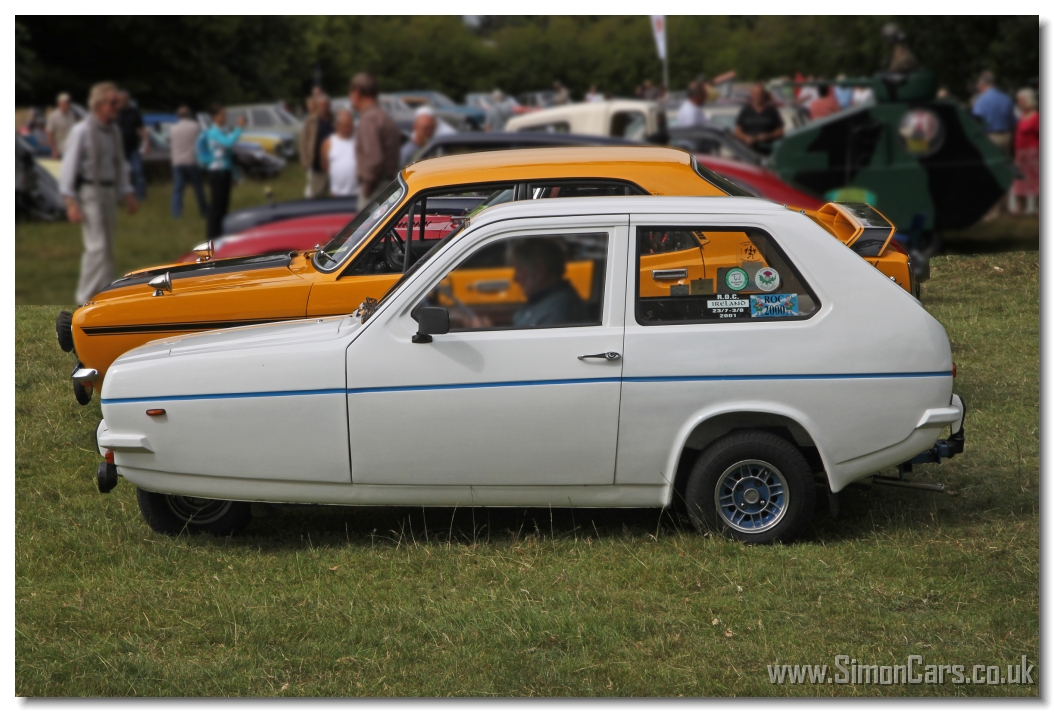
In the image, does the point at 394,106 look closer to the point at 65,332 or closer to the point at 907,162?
the point at 907,162

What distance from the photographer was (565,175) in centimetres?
655

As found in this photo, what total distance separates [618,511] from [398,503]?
3.75ft

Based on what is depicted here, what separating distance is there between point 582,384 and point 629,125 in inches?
427

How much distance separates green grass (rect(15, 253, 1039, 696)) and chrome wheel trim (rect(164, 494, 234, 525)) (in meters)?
0.10

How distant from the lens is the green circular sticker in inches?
200

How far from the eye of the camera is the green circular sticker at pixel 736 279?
508 cm

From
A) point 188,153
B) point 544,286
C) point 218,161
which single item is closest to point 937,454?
point 544,286

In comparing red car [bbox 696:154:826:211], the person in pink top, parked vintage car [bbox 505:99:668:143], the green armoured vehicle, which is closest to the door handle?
red car [bbox 696:154:826:211]

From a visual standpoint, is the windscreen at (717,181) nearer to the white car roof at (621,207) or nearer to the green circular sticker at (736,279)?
the white car roof at (621,207)

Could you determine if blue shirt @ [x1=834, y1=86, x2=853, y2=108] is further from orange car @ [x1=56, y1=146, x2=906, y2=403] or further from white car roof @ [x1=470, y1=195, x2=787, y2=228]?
white car roof @ [x1=470, y1=195, x2=787, y2=228]

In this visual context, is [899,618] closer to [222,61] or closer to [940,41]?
[940,41]

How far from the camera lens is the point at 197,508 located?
5555mm

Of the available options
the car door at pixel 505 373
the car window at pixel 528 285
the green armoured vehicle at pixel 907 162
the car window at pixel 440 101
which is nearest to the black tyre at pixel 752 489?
the car door at pixel 505 373

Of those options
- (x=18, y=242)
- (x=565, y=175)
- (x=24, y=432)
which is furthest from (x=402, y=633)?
(x=18, y=242)
